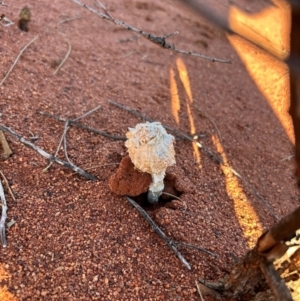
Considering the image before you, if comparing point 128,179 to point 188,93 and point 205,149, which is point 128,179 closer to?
point 205,149

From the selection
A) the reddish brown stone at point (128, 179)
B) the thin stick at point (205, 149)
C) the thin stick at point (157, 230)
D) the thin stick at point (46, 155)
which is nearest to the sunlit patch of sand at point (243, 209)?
the thin stick at point (205, 149)

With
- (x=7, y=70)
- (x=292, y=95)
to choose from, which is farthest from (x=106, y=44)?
(x=292, y=95)

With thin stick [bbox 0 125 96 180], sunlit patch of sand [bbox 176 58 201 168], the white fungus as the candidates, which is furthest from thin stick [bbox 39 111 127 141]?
the white fungus

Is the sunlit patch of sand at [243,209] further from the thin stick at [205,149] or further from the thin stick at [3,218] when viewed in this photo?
the thin stick at [3,218]

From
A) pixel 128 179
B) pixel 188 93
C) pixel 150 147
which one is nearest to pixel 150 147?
pixel 150 147

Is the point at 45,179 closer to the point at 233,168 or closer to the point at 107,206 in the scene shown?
the point at 107,206

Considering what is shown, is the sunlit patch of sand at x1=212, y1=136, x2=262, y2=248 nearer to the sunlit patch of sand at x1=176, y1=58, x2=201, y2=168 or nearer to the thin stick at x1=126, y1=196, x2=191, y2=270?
the sunlit patch of sand at x1=176, y1=58, x2=201, y2=168
